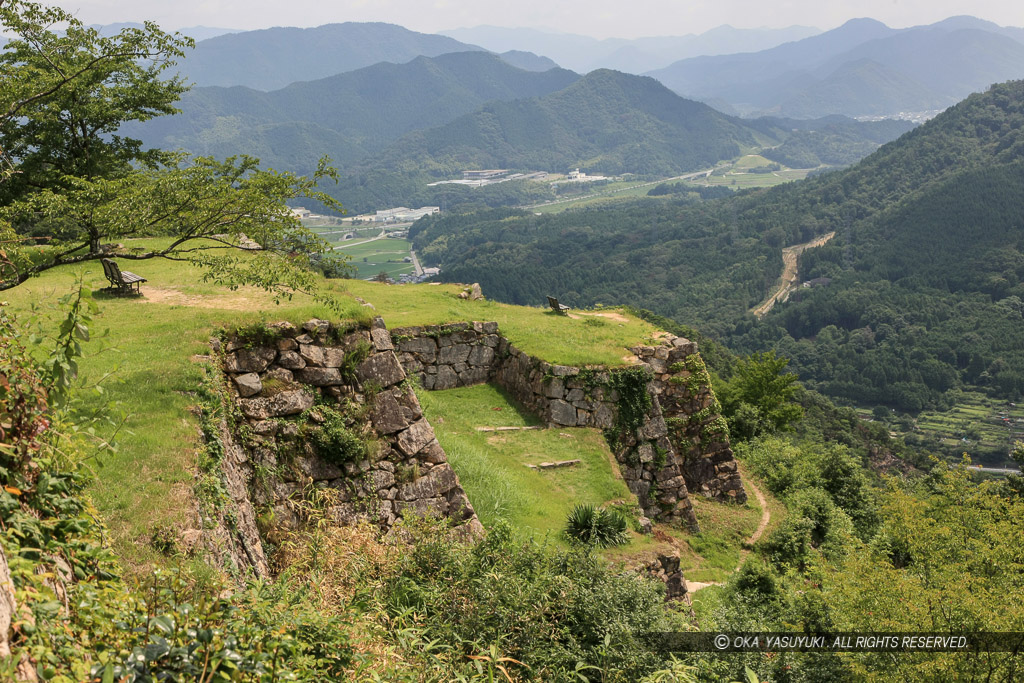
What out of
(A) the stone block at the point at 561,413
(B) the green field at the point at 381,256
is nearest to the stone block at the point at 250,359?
(A) the stone block at the point at 561,413

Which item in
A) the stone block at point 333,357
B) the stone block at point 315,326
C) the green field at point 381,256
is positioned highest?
the stone block at point 315,326

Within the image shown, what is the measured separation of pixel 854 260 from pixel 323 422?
155m

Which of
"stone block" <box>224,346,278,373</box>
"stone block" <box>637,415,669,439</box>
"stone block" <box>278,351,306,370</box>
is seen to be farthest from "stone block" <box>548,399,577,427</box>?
"stone block" <box>224,346,278,373</box>

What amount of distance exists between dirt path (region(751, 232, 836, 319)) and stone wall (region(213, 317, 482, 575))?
127m

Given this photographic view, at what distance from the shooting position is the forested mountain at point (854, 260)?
4097 inches

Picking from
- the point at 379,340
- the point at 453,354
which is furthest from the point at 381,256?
the point at 379,340

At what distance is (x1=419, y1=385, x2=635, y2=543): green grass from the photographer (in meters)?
12.4

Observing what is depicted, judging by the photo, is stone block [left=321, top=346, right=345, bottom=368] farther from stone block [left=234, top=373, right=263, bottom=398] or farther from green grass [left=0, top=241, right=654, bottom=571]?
stone block [left=234, top=373, right=263, bottom=398]

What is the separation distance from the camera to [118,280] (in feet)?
45.5

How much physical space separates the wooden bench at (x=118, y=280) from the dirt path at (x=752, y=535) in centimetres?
1458

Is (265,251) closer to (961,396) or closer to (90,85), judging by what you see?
(90,85)

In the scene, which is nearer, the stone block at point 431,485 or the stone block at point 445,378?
the stone block at point 431,485

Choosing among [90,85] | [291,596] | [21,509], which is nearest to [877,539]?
[291,596]

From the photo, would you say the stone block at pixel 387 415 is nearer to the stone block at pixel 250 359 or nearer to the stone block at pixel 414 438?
the stone block at pixel 414 438
